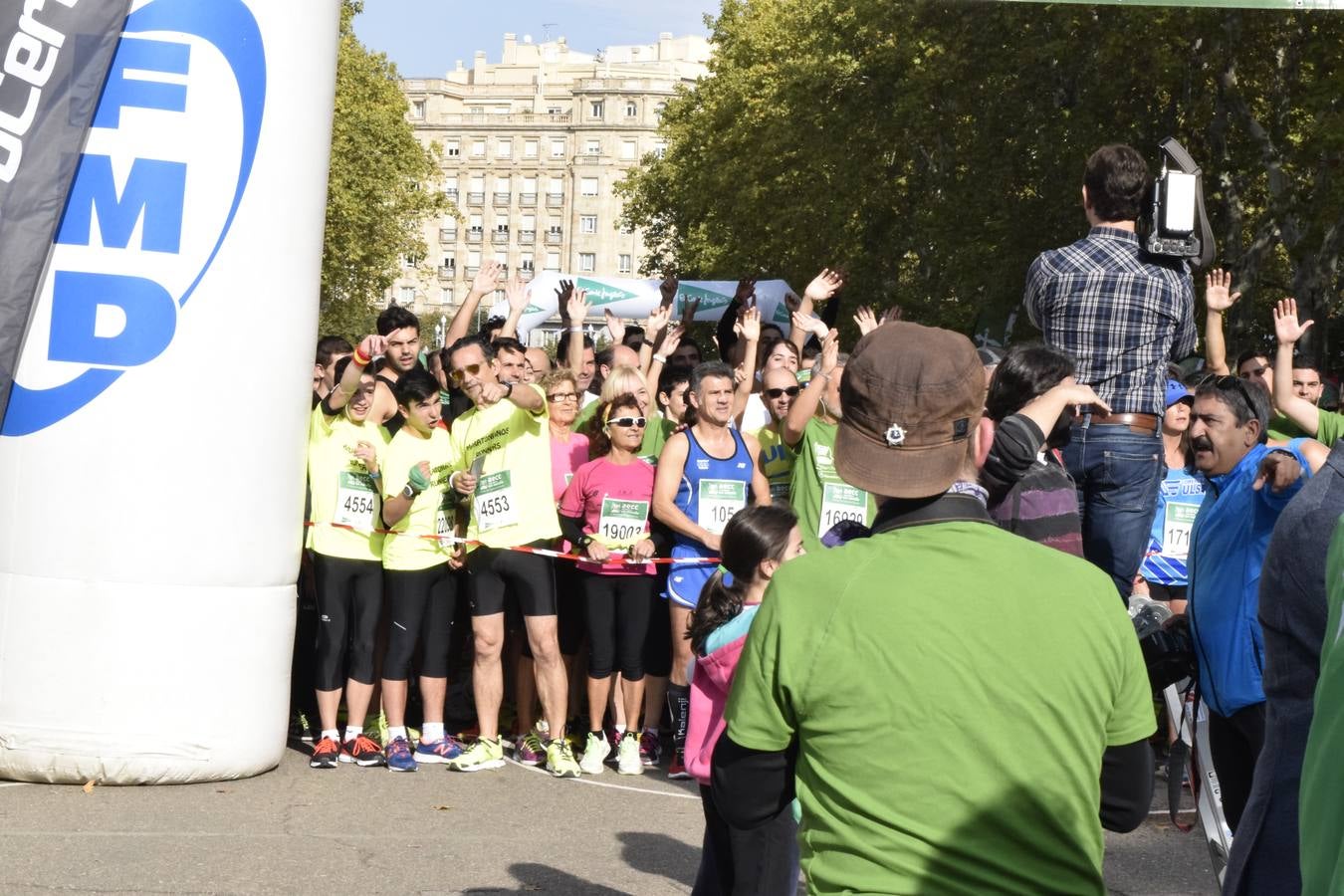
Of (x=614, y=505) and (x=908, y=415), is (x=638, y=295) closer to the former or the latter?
(x=614, y=505)

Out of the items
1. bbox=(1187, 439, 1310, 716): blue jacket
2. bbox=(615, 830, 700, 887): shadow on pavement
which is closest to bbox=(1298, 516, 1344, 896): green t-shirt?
bbox=(1187, 439, 1310, 716): blue jacket

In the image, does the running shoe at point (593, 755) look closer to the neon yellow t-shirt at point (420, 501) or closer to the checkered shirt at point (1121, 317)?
the neon yellow t-shirt at point (420, 501)

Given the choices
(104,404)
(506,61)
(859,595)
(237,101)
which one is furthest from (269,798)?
(506,61)

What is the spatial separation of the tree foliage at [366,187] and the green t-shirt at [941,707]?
4314 centimetres

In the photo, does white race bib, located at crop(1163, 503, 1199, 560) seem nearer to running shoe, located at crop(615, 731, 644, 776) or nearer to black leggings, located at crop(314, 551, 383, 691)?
running shoe, located at crop(615, 731, 644, 776)

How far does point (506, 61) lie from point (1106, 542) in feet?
582

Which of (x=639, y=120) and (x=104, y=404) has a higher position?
(x=639, y=120)

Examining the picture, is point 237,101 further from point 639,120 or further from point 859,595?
point 639,120

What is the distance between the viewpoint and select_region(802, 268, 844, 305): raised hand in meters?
10.3

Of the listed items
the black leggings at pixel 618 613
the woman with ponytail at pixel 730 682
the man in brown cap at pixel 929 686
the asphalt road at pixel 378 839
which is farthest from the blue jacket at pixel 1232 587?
the black leggings at pixel 618 613

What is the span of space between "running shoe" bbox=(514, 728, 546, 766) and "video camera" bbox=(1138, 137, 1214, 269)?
430 cm

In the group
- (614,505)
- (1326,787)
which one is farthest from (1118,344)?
(1326,787)

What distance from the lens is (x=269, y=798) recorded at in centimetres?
787

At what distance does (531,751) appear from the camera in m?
9.22
